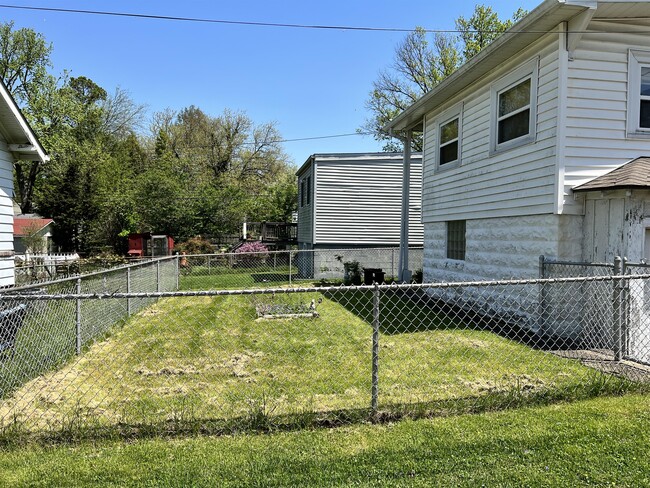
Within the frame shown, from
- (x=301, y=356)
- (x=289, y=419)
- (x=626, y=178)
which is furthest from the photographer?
(x=626, y=178)

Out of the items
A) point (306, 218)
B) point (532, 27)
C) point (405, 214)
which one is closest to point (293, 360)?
point (532, 27)

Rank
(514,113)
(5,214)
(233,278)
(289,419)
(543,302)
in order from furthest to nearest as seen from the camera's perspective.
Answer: (233,278) → (5,214) → (514,113) → (543,302) → (289,419)

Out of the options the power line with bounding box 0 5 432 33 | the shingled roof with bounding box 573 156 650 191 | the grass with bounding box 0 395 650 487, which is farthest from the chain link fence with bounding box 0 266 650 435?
the power line with bounding box 0 5 432 33

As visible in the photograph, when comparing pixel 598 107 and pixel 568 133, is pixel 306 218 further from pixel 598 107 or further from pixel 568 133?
pixel 598 107

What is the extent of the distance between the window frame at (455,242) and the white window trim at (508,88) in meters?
2.11

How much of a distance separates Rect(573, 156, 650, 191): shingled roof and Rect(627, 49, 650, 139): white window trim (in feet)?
1.39

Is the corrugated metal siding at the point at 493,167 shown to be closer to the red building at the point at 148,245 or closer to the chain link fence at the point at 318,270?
the chain link fence at the point at 318,270

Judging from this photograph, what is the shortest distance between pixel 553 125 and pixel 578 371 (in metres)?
3.61

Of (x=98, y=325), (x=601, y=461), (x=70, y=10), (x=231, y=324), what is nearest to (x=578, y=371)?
(x=601, y=461)

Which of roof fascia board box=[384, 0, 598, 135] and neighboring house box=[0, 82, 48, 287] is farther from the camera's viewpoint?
neighboring house box=[0, 82, 48, 287]

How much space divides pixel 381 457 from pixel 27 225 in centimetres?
2630

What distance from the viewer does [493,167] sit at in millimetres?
8078

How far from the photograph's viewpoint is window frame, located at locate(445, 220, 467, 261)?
9.60 metres

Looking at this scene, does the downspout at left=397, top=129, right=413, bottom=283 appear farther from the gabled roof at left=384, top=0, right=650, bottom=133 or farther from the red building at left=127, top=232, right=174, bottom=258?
the red building at left=127, top=232, right=174, bottom=258
